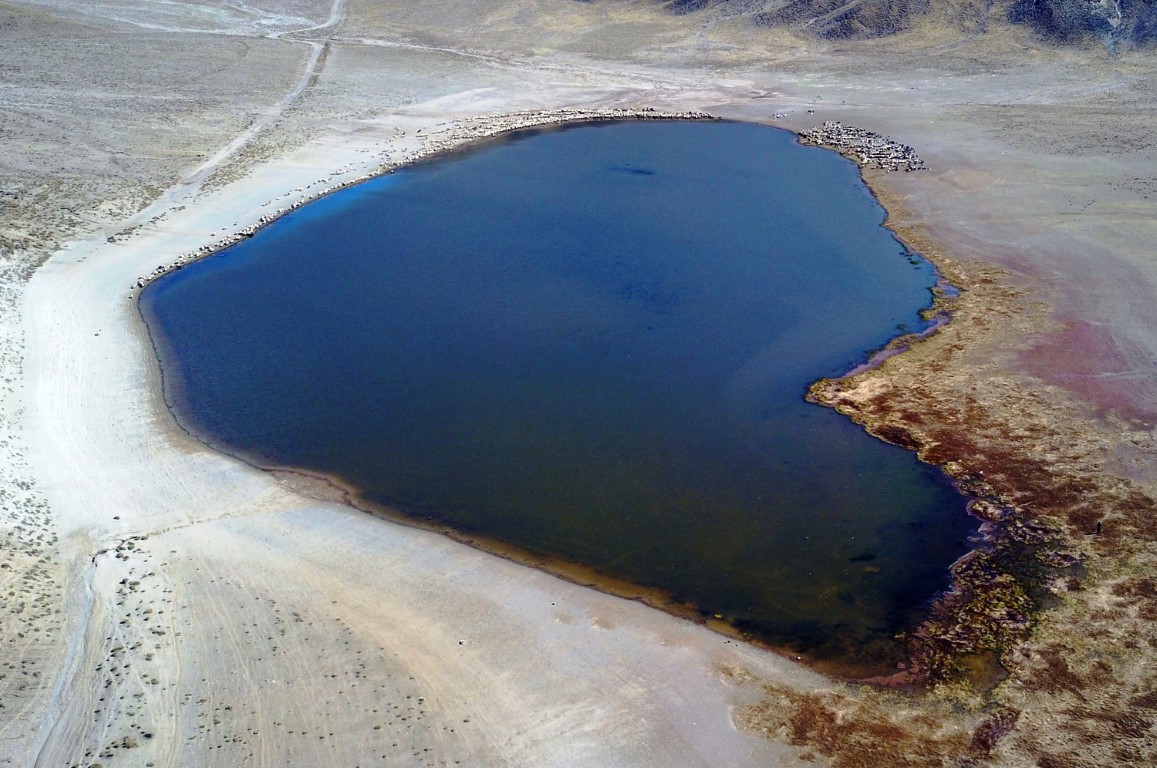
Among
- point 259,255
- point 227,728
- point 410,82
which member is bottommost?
point 227,728

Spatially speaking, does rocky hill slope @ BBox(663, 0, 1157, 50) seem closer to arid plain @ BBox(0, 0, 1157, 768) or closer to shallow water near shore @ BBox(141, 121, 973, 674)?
arid plain @ BBox(0, 0, 1157, 768)

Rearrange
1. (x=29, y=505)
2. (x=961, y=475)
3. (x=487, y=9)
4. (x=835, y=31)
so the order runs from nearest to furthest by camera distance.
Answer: (x=29, y=505)
(x=961, y=475)
(x=835, y=31)
(x=487, y=9)

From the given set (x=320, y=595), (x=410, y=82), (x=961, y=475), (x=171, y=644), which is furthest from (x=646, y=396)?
(x=410, y=82)

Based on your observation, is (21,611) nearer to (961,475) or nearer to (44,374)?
(44,374)

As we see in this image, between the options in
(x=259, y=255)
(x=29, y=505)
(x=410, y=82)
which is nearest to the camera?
(x=29, y=505)

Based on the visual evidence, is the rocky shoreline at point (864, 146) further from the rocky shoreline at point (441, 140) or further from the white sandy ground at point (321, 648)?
the white sandy ground at point (321, 648)

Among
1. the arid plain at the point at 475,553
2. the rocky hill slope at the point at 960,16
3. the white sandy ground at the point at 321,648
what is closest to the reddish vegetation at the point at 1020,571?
the arid plain at the point at 475,553

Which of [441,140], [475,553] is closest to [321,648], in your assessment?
[475,553]
